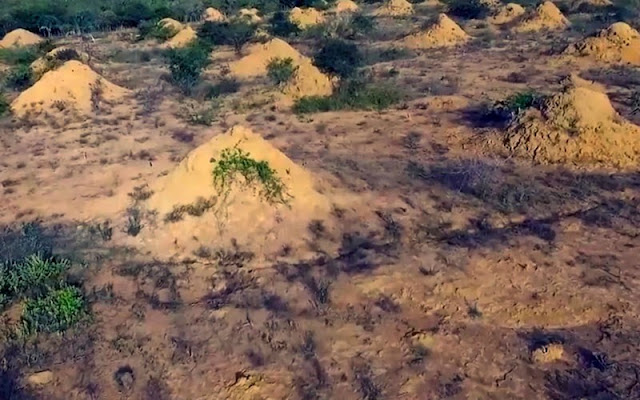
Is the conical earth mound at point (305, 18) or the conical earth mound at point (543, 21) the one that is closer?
the conical earth mound at point (543, 21)

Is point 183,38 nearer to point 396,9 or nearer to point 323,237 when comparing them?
point 396,9

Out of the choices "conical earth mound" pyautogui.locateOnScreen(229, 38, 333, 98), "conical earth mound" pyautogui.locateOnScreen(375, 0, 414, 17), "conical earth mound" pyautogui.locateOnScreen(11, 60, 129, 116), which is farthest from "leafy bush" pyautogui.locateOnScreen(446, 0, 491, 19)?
"conical earth mound" pyautogui.locateOnScreen(11, 60, 129, 116)

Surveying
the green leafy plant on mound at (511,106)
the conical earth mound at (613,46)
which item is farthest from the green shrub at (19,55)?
the conical earth mound at (613,46)

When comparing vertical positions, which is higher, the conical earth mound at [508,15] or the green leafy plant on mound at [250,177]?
the green leafy plant on mound at [250,177]

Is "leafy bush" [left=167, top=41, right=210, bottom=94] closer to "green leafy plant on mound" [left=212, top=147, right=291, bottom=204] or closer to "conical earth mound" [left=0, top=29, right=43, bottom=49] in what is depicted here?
"green leafy plant on mound" [left=212, top=147, right=291, bottom=204]

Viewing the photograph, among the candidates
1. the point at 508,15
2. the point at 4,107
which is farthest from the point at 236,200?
the point at 508,15

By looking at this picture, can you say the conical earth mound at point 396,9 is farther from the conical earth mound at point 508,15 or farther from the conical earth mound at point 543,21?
the conical earth mound at point 543,21

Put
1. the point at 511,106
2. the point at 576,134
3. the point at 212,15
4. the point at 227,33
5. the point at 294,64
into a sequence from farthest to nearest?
the point at 212,15
the point at 227,33
the point at 294,64
the point at 511,106
the point at 576,134
